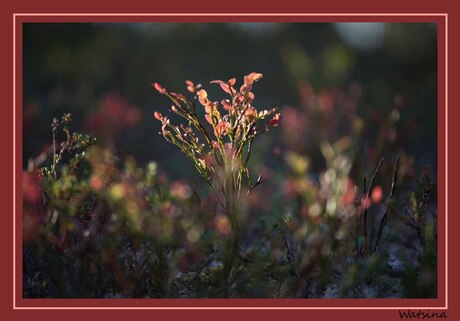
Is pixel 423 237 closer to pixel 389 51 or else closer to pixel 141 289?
pixel 141 289

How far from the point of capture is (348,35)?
8.15 meters

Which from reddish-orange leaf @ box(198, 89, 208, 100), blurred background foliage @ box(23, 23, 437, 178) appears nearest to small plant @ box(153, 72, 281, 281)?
reddish-orange leaf @ box(198, 89, 208, 100)

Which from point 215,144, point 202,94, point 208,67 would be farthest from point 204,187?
point 208,67

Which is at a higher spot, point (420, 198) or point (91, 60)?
point (91, 60)

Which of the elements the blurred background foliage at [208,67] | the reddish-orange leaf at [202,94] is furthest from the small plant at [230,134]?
the blurred background foliage at [208,67]

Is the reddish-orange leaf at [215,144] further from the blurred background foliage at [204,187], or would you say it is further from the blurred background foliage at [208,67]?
the blurred background foliage at [208,67]

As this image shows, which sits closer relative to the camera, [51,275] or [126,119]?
[51,275]

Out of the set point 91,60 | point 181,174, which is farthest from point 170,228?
point 91,60

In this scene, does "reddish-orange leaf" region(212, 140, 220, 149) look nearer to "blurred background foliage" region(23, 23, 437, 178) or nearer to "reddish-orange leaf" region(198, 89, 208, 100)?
"reddish-orange leaf" region(198, 89, 208, 100)

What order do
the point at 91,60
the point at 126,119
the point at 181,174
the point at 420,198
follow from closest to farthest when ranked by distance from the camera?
the point at 420,198
the point at 126,119
the point at 181,174
the point at 91,60

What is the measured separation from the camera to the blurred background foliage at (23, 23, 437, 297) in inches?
96.1

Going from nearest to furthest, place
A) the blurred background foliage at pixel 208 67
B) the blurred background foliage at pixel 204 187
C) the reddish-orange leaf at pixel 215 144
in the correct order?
the blurred background foliage at pixel 204 187
the reddish-orange leaf at pixel 215 144
the blurred background foliage at pixel 208 67

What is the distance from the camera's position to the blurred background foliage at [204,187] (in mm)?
2441
